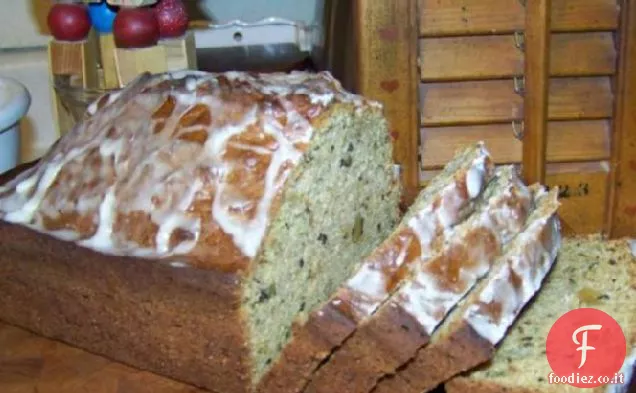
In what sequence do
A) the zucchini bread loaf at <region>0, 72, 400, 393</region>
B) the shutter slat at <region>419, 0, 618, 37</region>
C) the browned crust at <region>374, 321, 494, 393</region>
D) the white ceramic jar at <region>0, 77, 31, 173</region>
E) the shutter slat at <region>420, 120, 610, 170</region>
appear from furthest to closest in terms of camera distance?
the white ceramic jar at <region>0, 77, 31, 173</region> → the shutter slat at <region>420, 120, 610, 170</region> → the shutter slat at <region>419, 0, 618, 37</region> → the zucchini bread loaf at <region>0, 72, 400, 393</region> → the browned crust at <region>374, 321, 494, 393</region>

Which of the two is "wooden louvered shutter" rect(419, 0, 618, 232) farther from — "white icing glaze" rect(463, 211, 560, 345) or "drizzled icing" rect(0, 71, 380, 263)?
"white icing glaze" rect(463, 211, 560, 345)

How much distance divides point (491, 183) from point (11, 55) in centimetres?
193

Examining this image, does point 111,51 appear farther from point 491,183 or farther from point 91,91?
point 491,183

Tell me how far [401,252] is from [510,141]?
2.74ft

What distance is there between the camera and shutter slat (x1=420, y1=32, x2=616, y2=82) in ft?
7.61

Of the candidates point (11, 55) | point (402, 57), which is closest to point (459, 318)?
point (402, 57)

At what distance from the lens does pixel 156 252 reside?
1.76m

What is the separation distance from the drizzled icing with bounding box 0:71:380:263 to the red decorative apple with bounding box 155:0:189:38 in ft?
2.07

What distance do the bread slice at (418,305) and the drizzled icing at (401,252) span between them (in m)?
0.03

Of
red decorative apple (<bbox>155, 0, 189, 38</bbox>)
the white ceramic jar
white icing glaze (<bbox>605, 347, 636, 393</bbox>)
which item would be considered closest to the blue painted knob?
red decorative apple (<bbox>155, 0, 189, 38</bbox>)

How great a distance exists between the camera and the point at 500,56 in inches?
91.7

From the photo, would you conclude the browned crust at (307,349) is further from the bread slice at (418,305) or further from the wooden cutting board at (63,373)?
the wooden cutting board at (63,373)

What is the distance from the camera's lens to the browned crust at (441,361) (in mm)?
1578

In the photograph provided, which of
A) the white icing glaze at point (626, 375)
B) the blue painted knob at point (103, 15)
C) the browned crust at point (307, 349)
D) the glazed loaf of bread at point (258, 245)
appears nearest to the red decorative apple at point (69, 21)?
the blue painted knob at point (103, 15)
